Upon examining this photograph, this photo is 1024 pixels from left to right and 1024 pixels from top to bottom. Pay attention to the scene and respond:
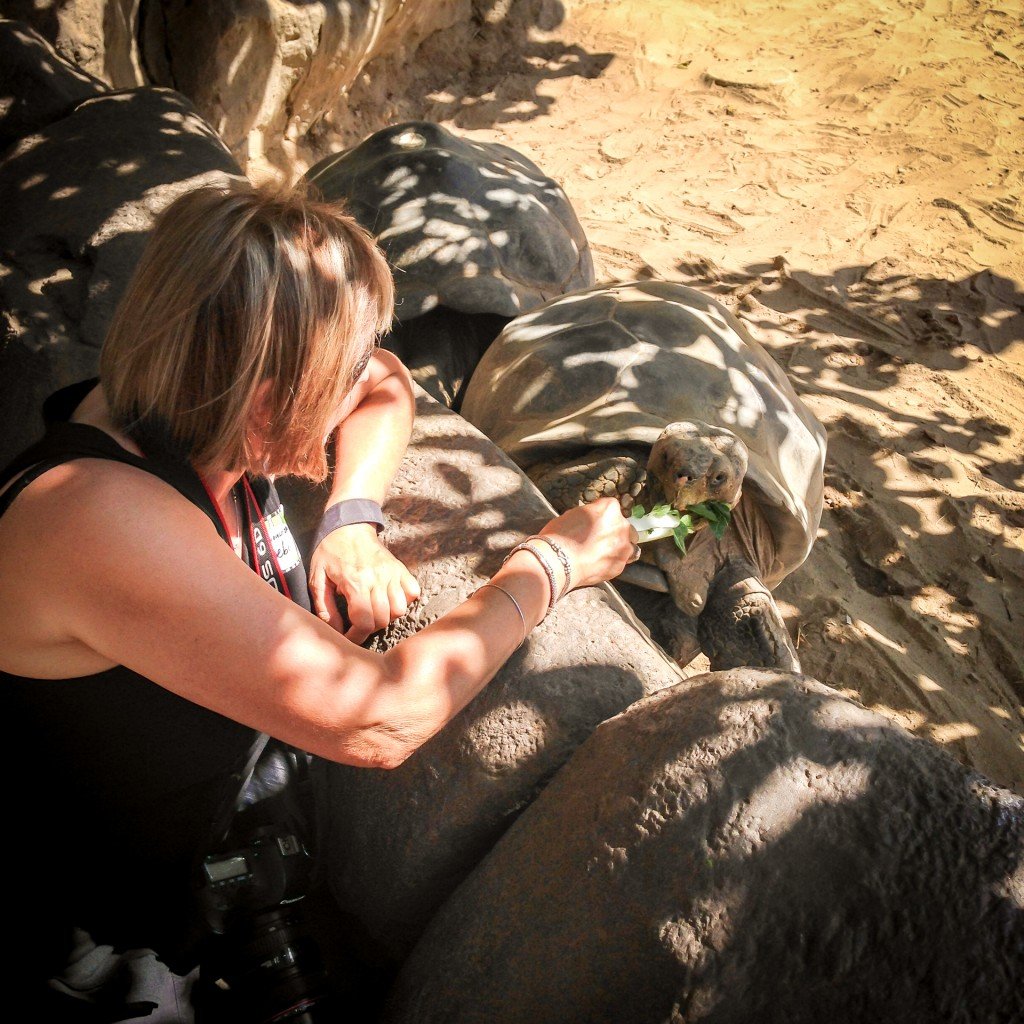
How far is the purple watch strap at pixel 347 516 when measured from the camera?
1892mm

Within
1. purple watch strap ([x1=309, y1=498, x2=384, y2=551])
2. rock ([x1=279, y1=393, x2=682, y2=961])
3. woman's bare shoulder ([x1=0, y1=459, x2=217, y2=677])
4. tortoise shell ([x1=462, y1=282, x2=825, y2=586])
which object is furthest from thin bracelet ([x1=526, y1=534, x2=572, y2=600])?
tortoise shell ([x1=462, y1=282, x2=825, y2=586])

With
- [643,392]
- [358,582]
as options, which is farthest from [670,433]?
[358,582]

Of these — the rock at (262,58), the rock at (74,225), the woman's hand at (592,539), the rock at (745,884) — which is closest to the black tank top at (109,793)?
the rock at (745,884)

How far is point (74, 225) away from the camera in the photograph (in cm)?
285

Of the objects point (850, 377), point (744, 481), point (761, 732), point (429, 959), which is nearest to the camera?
point (761, 732)

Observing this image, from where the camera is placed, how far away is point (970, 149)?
6.66m

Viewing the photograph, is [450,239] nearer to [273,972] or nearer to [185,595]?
[185,595]

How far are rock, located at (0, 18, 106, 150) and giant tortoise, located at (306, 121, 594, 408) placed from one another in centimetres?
98

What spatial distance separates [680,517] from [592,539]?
911mm

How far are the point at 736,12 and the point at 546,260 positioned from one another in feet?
20.3

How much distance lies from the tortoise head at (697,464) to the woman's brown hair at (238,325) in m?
1.33

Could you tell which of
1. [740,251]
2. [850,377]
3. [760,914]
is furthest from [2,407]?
[740,251]

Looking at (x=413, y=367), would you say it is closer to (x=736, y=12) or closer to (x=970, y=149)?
(x=970, y=149)

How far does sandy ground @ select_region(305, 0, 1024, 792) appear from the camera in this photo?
3.41m
